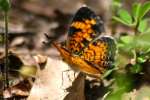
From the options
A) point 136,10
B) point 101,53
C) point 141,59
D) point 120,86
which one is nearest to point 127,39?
point 136,10

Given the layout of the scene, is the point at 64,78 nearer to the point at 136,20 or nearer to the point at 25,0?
the point at 136,20

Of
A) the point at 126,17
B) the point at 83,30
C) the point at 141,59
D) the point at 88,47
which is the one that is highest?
the point at 126,17

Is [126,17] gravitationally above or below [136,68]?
above

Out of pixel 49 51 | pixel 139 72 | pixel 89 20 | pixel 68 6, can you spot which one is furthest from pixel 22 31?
pixel 139 72

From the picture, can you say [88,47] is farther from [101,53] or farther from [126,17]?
[126,17]

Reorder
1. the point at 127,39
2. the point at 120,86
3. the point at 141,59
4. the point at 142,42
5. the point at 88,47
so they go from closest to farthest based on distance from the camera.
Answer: the point at 120,86
the point at 142,42
the point at 88,47
the point at 141,59
the point at 127,39

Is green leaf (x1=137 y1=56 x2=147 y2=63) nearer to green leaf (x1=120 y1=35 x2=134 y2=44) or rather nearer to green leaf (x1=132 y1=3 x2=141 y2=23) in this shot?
green leaf (x1=120 y1=35 x2=134 y2=44)

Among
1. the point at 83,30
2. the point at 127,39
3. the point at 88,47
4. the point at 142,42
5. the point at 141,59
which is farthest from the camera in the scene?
the point at 127,39

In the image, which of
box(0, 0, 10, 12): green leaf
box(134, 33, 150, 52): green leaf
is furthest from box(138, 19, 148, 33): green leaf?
box(0, 0, 10, 12): green leaf

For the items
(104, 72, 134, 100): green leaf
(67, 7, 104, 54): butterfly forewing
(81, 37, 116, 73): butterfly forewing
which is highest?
(67, 7, 104, 54): butterfly forewing
